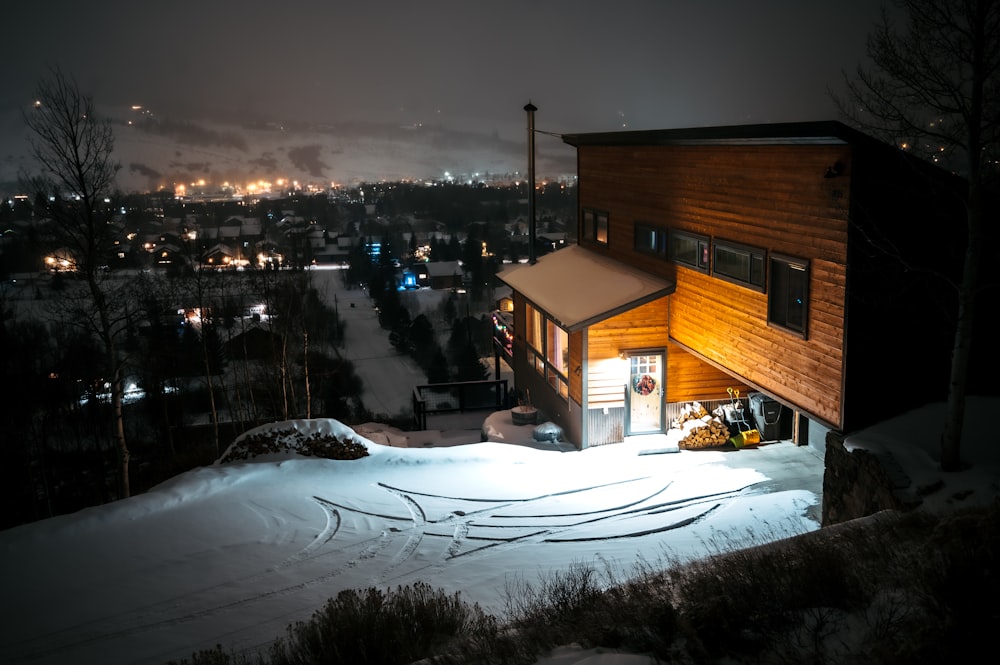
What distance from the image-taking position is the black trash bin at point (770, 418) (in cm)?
1576

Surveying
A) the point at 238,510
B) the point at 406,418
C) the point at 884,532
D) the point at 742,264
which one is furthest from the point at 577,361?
the point at 406,418

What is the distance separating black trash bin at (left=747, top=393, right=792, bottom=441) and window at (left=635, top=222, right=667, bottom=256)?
390cm

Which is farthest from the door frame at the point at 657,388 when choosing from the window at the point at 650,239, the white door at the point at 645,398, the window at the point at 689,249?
the window at the point at 650,239

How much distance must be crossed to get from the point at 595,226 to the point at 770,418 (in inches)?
321

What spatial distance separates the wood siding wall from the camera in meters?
11.2

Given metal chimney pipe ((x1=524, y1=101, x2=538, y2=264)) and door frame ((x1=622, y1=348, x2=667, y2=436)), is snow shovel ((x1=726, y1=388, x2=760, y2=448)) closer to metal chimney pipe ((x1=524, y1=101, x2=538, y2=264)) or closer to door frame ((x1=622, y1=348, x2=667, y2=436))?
door frame ((x1=622, y1=348, x2=667, y2=436))

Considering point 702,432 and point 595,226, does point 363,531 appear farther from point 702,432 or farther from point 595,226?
point 595,226

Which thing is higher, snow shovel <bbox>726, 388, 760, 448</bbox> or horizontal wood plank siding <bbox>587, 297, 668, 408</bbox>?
horizontal wood plank siding <bbox>587, 297, 668, 408</bbox>

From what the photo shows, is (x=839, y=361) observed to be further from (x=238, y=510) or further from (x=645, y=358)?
(x=238, y=510)

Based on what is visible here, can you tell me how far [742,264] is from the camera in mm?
13766

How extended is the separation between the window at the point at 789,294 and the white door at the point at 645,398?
160 inches

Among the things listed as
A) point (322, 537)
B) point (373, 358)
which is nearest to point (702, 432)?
point (322, 537)

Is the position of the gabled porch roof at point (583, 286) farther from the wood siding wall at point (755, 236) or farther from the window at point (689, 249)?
the window at point (689, 249)

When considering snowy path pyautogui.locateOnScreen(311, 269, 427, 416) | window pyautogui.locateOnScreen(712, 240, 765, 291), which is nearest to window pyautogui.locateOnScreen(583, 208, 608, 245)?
window pyautogui.locateOnScreen(712, 240, 765, 291)
